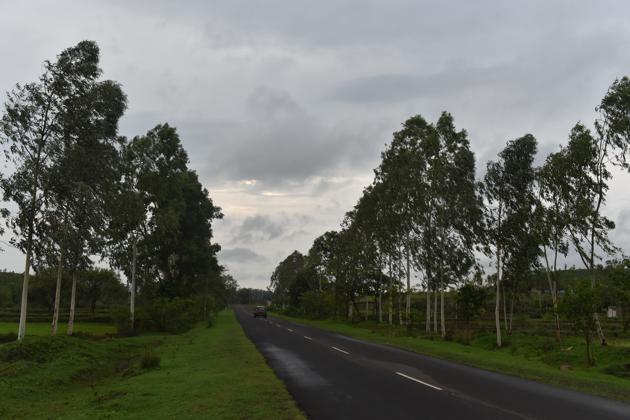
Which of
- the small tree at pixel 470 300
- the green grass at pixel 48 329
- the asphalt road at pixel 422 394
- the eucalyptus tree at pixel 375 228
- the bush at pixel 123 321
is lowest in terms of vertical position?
the green grass at pixel 48 329

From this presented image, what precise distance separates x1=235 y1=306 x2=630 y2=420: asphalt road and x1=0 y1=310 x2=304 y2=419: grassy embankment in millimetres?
1004

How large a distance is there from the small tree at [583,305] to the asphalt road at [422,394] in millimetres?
7775

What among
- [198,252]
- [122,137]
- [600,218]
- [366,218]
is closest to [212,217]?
[198,252]

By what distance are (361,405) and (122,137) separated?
93.0 feet

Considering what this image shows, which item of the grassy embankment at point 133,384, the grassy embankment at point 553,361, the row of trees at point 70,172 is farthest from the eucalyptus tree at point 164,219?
the grassy embankment at point 553,361

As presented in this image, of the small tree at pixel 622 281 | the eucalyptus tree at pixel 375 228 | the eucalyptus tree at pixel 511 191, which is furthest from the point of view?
the eucalyptus tree at pixel 375 228

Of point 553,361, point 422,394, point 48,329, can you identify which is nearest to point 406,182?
point 553,361

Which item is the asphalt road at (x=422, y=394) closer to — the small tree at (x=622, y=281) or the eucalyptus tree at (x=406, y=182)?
the small tree at (x=622, y=281)

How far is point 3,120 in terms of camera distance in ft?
88.2

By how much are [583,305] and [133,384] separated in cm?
2046

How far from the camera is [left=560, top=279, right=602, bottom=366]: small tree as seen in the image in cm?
2338

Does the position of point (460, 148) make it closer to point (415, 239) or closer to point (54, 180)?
point (415, 239)

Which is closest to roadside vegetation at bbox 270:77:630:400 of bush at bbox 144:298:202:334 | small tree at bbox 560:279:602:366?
small tree at bbox 560:279:602:366

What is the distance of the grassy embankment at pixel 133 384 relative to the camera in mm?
11430
